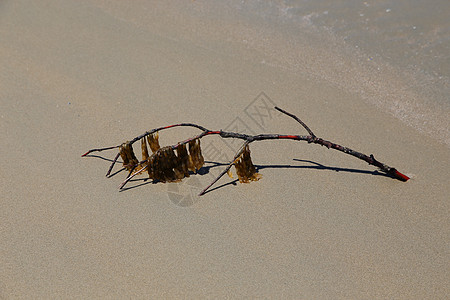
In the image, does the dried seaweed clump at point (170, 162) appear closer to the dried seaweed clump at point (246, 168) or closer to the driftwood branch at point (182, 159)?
the driftwood branch at point (182, 159)

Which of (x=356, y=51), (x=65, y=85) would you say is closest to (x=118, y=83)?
(x=65, y=85)

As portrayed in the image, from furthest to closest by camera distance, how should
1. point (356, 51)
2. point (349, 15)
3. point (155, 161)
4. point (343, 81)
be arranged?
point (349, 15) < point (356, 51) < point (343, 81) < point (155, 161)

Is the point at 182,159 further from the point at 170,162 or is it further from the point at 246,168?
the point at 246,168

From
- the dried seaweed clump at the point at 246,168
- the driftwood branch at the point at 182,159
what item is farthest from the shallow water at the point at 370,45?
the dried seaweed clump at the point at 246,168

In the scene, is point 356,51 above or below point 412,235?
above

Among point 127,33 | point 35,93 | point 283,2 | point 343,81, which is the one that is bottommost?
point 35,93

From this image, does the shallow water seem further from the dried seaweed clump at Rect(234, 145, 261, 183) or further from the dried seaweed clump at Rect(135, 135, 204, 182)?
the dried seaweed clump at Rect(135, 135, 204, 182)

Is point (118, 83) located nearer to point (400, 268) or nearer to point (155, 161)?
point (155, 161)
